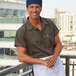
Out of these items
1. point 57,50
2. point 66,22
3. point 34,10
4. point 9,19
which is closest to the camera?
point 34,10

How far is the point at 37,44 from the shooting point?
6.23ft

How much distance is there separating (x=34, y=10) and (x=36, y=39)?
0.22 meters

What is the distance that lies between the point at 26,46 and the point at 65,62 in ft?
2.79

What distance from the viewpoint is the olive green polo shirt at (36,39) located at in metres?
1.88

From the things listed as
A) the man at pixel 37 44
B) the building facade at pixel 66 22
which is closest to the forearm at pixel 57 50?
the man at pixel 37 44

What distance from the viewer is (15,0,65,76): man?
187cm

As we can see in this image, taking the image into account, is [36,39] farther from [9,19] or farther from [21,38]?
[9,19]

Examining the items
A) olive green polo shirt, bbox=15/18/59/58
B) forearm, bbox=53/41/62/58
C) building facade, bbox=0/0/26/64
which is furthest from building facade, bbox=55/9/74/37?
olive green polo shirt, bbox=15/18/59/58

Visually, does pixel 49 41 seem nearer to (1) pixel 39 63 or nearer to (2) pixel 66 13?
(1) pixel 39 63

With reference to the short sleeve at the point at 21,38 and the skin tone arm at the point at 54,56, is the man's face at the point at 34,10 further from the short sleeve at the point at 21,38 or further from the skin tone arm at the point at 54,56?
the skin tone arm at the point at 54,56

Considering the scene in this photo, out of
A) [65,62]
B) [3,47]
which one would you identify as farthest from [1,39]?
[65,62]

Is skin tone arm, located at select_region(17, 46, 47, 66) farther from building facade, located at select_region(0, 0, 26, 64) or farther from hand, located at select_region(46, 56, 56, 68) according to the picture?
building facade, located at select_region(0, 0, 26, 64)

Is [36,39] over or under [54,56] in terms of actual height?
over

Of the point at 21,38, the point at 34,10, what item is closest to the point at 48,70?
the point at 21,38
